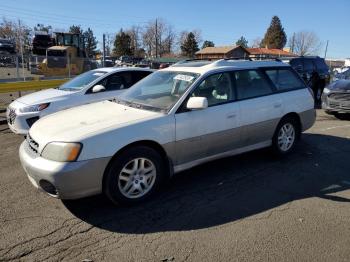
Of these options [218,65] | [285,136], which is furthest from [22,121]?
[285,136]

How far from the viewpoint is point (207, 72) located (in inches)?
196

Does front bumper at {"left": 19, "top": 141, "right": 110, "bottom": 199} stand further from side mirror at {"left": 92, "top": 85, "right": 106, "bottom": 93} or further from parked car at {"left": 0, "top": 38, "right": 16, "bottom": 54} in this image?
parked car at {"left": 0, "top": 38, "right": 16, "bottom": 54}

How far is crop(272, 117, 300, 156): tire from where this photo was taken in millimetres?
5878

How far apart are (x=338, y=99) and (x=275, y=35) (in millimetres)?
87677

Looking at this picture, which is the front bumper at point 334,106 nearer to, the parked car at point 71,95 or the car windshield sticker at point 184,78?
the parked car at point 71,95

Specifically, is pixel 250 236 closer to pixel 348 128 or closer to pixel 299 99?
pixel 299 99

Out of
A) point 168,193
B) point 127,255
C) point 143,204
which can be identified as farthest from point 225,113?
point 127,255

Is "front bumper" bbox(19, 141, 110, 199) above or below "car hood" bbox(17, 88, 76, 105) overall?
below

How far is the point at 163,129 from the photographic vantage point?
4.33 metres

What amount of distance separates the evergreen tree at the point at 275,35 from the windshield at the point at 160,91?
301 feet

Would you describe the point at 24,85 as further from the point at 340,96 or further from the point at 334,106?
the point at 340,96

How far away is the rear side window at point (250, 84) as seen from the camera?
17.5ft

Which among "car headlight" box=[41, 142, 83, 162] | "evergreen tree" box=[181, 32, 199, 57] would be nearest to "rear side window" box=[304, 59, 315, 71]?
"car headlight" box=[41, 142, 83, 162]

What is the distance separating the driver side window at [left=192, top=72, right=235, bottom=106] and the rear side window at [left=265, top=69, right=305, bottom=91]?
1.04 meters
